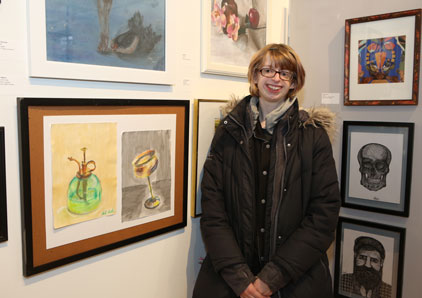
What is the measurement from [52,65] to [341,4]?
5.42ft

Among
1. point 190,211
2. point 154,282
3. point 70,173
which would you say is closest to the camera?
point 70,173

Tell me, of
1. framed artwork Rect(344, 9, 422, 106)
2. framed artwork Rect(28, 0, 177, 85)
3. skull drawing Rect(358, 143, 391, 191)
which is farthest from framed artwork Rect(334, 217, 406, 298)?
framed artwork Rect(28, 0, 177, 85)

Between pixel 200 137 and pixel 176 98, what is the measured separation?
0.71 ft

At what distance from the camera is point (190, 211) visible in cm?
166

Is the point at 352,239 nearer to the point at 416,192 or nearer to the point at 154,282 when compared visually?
the point at 416,192

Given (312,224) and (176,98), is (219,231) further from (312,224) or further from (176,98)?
(176,98)

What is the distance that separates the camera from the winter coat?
1371 mm

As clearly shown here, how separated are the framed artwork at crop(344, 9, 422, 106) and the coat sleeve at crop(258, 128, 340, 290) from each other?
72 cm

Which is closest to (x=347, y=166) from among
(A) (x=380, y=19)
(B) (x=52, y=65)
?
(A) (x=380, y=19)

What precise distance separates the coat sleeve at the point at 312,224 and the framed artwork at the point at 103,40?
0.66 m

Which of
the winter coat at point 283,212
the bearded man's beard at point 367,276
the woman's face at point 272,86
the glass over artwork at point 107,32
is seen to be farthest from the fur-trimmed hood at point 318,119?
the bearded man's beard at point 367,276

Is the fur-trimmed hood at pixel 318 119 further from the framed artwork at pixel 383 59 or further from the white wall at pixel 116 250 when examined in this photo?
the framed artwork at pixel 383 59

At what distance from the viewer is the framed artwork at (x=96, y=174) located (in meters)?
1.10

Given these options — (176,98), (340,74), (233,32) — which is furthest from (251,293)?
(340,74)
